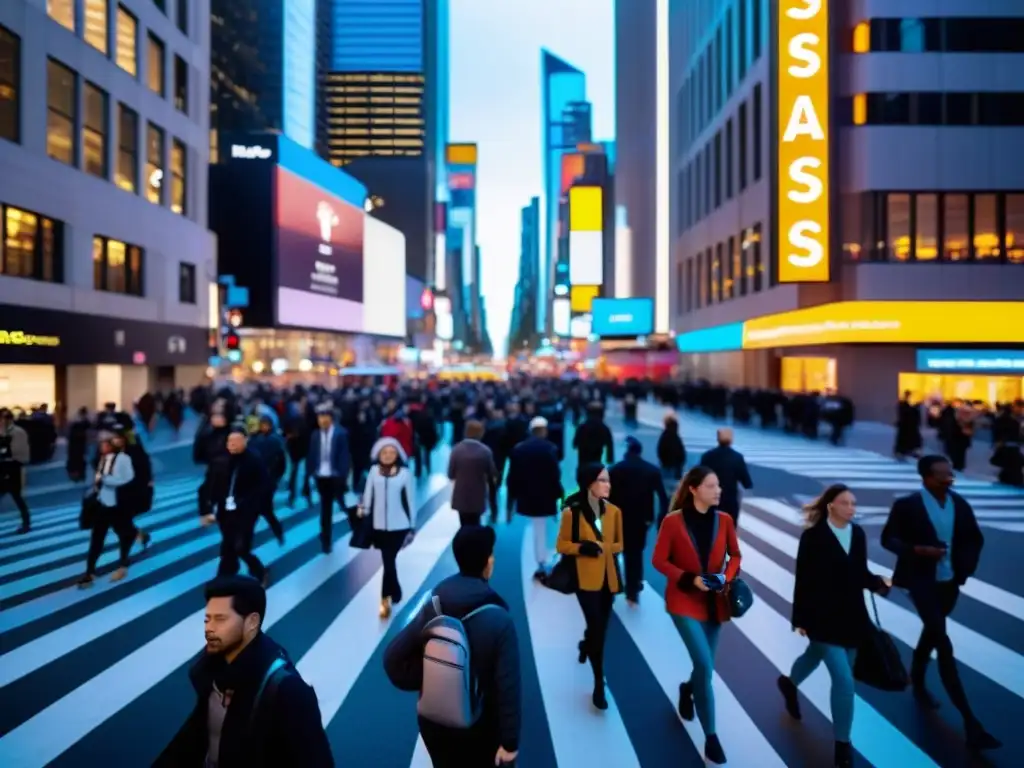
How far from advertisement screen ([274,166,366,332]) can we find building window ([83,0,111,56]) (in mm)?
48807

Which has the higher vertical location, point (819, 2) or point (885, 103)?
point (819, 2)

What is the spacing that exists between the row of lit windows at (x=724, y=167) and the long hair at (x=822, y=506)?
1475 inches

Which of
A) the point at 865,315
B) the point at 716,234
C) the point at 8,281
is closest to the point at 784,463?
the point at 865,315

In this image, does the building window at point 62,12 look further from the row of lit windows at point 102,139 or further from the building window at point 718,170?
the building window at point 718,170

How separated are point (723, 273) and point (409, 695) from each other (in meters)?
45.7

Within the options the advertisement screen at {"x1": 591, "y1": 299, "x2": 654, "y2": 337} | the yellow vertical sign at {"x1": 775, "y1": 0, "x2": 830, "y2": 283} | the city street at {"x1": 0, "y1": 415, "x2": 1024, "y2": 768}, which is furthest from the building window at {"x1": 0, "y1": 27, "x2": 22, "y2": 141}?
the advertisement screen at {"x1": 591, "y1": 299, "x2": 654, "y2": 337}

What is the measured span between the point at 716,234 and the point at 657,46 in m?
37.5

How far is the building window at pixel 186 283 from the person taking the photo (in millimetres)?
36094

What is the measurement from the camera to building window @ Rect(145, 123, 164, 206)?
31969 millimetres

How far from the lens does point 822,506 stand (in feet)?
16.5

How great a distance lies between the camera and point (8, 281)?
Result: 2289cm

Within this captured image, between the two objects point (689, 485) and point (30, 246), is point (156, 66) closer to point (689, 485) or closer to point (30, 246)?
point (30, 246)

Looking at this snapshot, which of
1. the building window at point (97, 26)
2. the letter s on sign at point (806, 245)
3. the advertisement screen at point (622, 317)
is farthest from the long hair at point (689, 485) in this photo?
the advertisement screen at point (622, 317)

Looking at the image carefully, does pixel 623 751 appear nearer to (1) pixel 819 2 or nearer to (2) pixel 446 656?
(2) pixel 446 656
